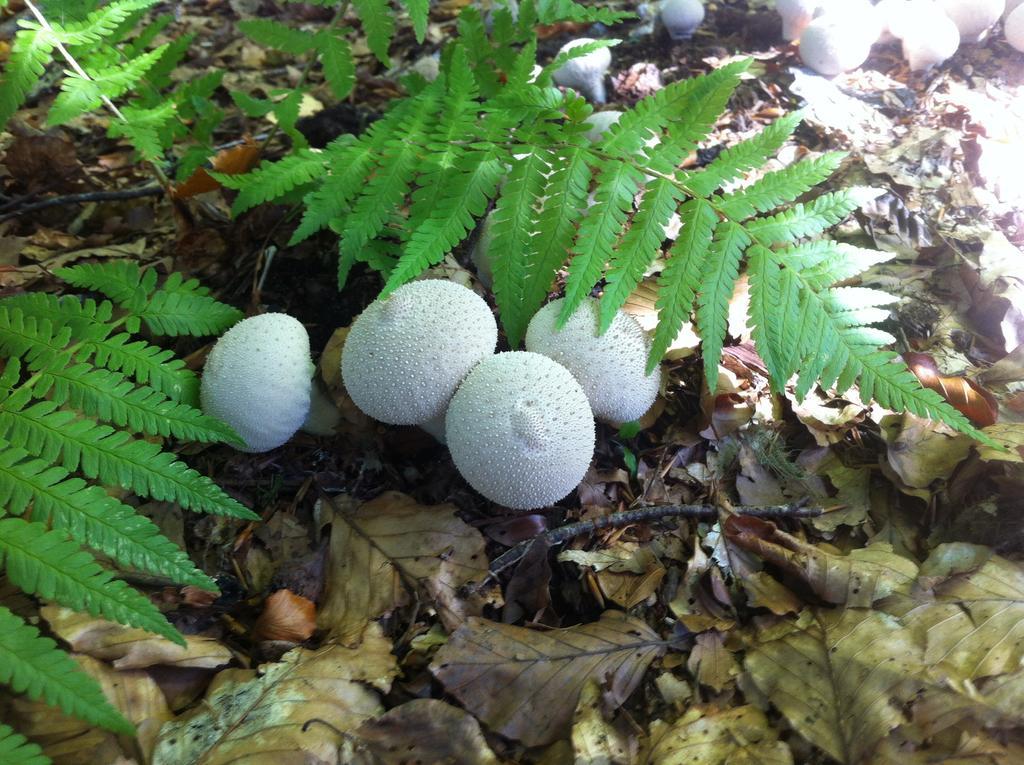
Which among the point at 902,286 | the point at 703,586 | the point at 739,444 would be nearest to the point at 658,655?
the point at 703,586

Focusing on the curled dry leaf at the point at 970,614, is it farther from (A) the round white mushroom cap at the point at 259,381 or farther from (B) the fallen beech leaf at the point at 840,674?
(A) the round white mushroom cap at the point at 259,381

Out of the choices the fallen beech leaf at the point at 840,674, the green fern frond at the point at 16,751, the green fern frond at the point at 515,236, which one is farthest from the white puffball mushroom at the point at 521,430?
the green fern frond at the point at 16,751

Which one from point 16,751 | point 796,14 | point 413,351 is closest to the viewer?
point 16,751

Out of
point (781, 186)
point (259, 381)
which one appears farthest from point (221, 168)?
point (781, 186)

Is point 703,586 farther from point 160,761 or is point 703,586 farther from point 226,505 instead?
point 160,761

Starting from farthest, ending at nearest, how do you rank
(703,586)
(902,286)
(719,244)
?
(902,286) → (719,244) → (703,586)

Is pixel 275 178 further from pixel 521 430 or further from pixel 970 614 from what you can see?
pixel 970 614
